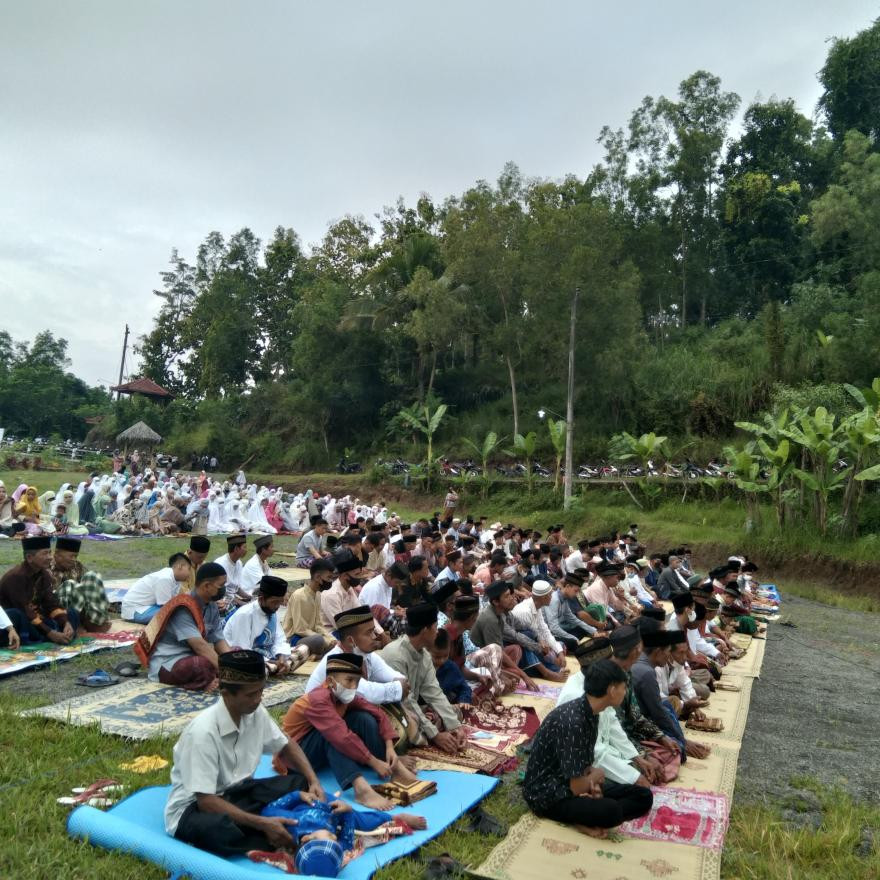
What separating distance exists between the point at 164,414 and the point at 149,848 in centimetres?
3966

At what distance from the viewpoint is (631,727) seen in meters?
4.85

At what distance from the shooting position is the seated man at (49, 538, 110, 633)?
700cm

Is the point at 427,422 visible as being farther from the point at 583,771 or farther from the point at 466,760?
the point at 583,771

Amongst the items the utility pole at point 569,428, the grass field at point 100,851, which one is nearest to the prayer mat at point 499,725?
the grass field at point 100,851

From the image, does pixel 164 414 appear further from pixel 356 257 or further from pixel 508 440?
pixel 508 440

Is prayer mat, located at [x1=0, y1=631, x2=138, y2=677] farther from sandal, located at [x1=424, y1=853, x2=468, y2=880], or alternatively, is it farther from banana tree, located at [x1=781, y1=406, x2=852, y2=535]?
banana tree, located at [x1=781, y1=406, x2=852, y2=535]

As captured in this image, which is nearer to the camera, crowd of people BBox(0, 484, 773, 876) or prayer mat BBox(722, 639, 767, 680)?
crowd of people BBox(0, 484, 773, 876)

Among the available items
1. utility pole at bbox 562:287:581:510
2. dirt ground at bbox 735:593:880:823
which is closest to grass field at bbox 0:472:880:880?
dirt ground at bbox 735:593:880:823

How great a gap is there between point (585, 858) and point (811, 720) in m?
4.00

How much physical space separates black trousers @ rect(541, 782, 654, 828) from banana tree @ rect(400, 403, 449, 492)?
22.6 meters

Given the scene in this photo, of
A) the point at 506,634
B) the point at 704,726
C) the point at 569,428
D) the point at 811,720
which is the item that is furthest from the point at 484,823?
the point at 569,428

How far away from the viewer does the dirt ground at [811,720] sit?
500 cm

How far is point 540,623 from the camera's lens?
7523 mm

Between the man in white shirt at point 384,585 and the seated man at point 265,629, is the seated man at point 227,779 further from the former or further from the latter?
the man in white shirt at point 384,585
